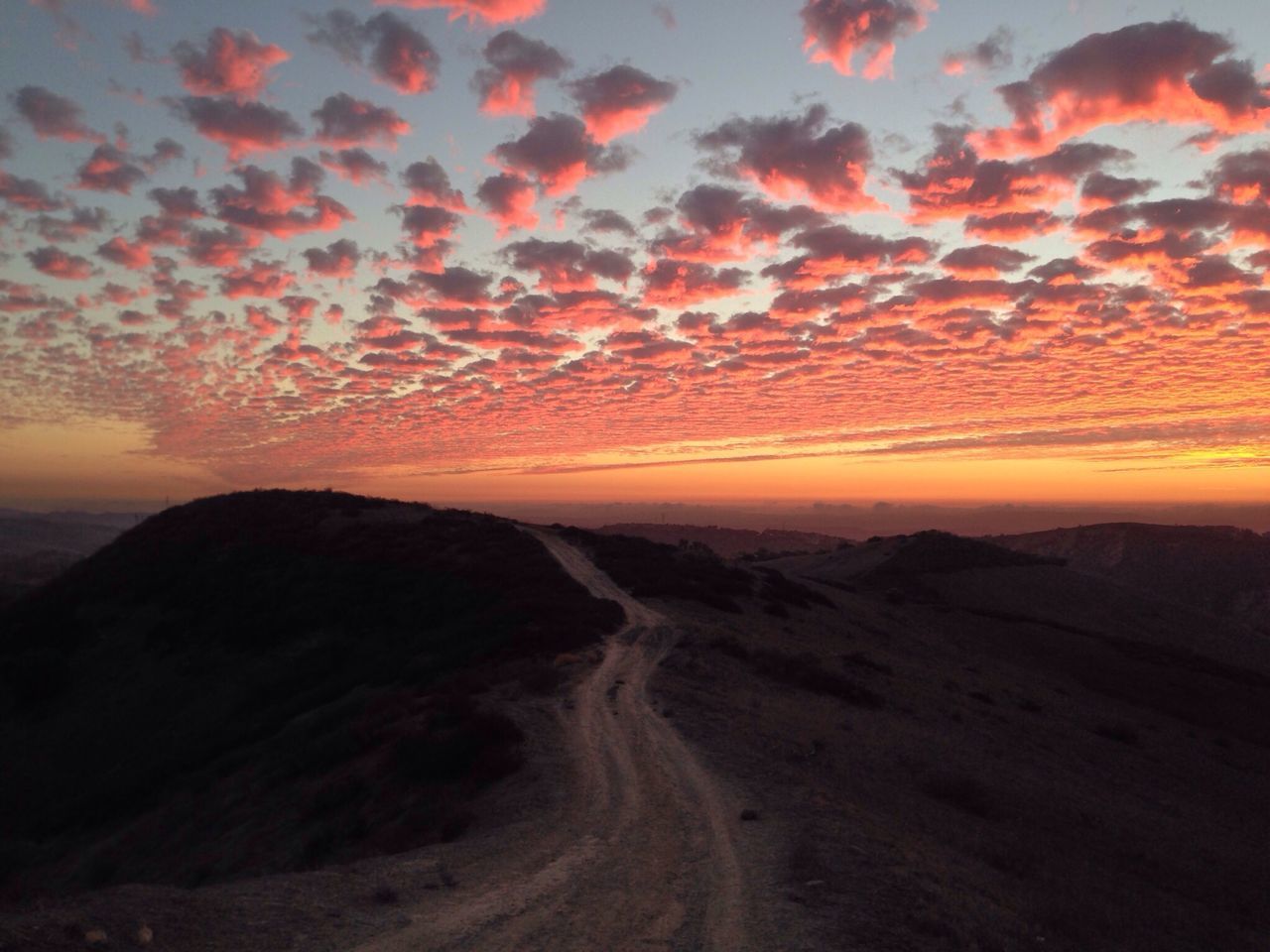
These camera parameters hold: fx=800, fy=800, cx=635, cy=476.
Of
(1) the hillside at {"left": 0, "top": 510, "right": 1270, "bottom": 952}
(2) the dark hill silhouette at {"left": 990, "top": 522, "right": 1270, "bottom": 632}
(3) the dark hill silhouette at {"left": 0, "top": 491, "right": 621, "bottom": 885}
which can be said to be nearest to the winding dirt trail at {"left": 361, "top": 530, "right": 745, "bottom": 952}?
(1) the hillside at {"left": 0, "top": 510, "right": 1270, "bottom": 952}

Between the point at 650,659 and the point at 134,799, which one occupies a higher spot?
the point at 650,659

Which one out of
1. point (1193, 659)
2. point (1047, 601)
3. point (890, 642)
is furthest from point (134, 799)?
point (1047, 601)

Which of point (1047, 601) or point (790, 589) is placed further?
point (1047, 601)

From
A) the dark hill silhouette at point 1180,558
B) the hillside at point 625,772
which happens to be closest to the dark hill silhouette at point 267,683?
the hillside at point 625,772

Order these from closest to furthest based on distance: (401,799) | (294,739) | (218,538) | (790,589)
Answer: (401,799) → (294,739) → (790,589) → (218,538)

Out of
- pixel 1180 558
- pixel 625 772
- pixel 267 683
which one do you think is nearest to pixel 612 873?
pixel 625 772

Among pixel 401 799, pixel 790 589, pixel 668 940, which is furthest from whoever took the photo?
pixel 790 589

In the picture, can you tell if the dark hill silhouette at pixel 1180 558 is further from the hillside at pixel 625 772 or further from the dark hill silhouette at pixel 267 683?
the dark hill silhouette at pixel 267 683

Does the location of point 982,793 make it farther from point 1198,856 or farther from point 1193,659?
point 1193,659
